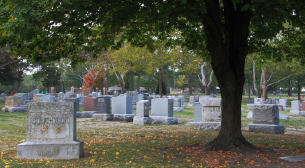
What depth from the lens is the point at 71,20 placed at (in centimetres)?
766

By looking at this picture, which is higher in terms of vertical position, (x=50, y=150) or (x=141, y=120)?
(x=50, y=150)

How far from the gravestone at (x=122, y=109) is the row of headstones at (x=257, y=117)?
520 cm

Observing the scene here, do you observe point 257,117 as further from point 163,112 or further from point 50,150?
point 50,150

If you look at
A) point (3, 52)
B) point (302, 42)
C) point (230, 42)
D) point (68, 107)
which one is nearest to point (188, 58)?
point (3, 52)

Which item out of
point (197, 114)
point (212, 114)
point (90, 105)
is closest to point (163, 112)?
point (197, 114)

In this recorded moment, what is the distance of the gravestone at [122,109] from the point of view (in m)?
16.5

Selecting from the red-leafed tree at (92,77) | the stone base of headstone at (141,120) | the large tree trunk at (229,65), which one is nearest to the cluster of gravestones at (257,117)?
the stone base of headstone at (141,120)

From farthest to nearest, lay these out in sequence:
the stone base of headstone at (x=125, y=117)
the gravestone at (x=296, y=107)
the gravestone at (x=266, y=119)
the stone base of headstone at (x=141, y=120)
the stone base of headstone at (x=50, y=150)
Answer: the gravestone at (x=296, y=107) → the stone base of headstone at (x=125, y=117) → the stone base of headstone at (x=141, y=120) → the gravestone at (x=266, y=119) → the stone base of headstone at (x=50, y=150)

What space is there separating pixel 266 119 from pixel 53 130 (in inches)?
378

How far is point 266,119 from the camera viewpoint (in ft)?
40.7

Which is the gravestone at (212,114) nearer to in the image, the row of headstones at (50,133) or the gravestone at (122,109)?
the gravestone at (122,109)

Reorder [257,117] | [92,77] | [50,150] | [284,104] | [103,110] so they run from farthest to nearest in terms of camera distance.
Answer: [92,77]
[284,104]
[103,110]
[257,117]
[50,150]

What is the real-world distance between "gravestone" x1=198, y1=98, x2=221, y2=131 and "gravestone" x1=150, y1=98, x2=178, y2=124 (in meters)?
2.76

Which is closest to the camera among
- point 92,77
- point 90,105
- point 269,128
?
point 269,128
